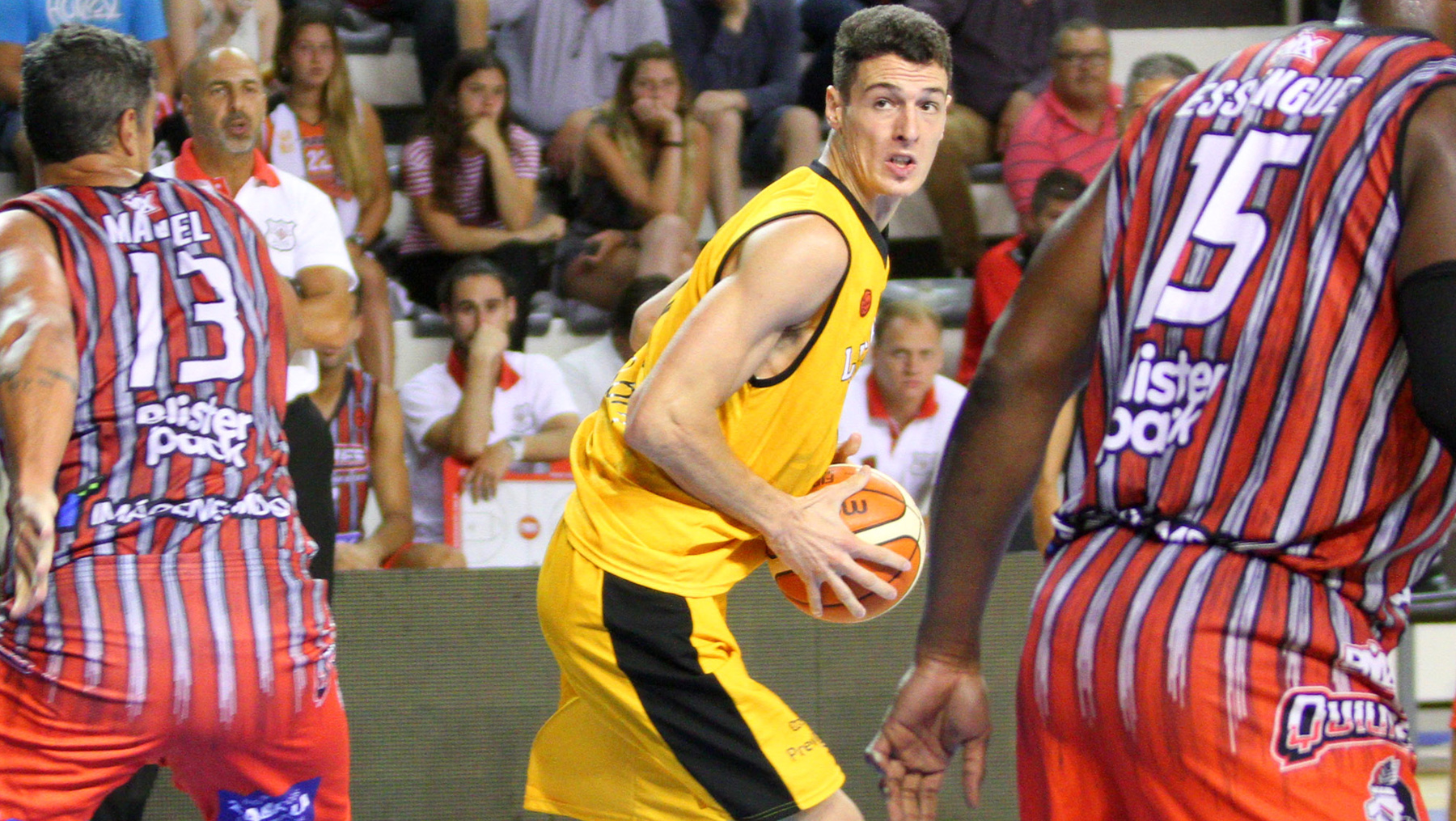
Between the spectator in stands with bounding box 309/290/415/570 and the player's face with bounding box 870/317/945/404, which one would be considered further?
the player's face with bounding box 870/317/945/404

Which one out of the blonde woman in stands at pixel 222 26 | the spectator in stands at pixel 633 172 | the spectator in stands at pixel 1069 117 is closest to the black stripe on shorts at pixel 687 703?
the spectator in stands at pixel 633 172

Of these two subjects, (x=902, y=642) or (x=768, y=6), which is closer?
(x=902, y=642)


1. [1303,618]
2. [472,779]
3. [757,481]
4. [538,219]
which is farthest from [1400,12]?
[538,219]

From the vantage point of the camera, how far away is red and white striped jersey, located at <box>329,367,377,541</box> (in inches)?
209

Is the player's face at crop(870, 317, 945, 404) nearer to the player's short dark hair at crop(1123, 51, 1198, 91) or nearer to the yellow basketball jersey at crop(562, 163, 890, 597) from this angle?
the player's short dark hair at crop(1123, 51, 1198, 91)

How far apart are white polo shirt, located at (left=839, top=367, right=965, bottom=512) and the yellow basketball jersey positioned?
7.27 ft

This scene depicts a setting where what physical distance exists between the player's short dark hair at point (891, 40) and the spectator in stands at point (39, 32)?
3.51 m

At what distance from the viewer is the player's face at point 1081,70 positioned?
21.8 ft

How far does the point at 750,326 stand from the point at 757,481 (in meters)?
0.31

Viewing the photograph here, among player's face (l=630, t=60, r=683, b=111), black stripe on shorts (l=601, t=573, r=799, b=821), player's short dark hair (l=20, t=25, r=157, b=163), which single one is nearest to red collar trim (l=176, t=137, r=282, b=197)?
player's short dark hair (l=20, t=25, r=157, b=163)

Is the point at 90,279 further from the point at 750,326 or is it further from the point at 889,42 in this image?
the point at 889,42

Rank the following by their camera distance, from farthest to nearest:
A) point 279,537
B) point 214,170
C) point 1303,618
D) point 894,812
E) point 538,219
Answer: point 538,219
point 214,170
point 279,537
point 894,812
point 1303,618

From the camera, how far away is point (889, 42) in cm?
326

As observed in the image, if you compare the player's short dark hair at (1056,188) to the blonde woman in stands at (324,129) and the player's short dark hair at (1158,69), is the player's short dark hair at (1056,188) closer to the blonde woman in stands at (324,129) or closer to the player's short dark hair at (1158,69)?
the player's short dark hair at (1158,69)
